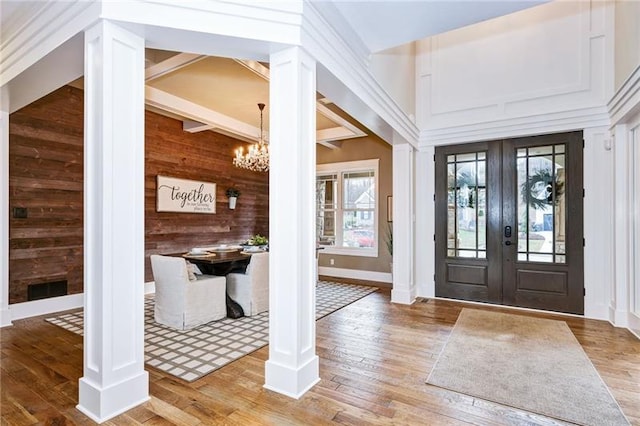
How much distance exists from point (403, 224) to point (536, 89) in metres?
2.47

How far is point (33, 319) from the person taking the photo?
383 cm

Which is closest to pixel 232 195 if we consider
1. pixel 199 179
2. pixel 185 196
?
pixel 199 179

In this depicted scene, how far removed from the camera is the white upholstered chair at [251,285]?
3.92 meters

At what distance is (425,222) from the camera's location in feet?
16.8

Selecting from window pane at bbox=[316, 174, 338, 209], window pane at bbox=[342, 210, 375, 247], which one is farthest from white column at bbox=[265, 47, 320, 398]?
window pane at bbox=[316, 174, 338, 209]

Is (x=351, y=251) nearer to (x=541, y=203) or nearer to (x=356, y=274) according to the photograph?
(x=356, y=274)

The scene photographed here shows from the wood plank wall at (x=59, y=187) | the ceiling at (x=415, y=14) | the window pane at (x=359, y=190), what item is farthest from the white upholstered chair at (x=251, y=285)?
the window pane at (x=359, y=190)

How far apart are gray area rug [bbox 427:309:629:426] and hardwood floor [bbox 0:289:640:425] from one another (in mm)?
96

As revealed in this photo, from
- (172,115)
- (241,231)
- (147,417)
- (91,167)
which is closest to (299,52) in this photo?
(91,167)

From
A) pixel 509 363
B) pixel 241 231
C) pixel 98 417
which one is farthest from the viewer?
pixel 241 231

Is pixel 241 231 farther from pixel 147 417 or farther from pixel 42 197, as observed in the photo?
pixel 147 417

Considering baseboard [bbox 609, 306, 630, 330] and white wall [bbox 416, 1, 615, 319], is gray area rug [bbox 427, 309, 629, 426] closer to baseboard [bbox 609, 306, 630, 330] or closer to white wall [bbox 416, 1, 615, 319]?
baseboard [bbox 609, 306, 630, 330]

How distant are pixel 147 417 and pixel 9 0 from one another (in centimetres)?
304

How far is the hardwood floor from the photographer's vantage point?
1980 millimetres
